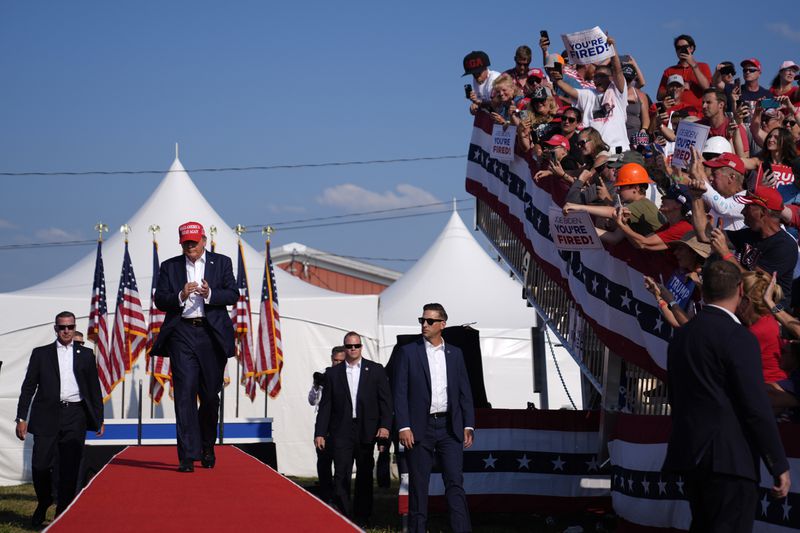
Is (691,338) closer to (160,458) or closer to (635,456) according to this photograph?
(635,456)

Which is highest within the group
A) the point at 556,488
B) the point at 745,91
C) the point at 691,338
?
the point at 745,91

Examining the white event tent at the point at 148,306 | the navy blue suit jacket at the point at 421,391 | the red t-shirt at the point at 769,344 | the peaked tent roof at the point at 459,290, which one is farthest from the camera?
the peaked tent roof at the point at 459,290

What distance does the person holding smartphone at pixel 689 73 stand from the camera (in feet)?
45.5

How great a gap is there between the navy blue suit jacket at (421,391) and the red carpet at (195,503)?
3.74 feet

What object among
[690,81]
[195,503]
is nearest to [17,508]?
[195,503]

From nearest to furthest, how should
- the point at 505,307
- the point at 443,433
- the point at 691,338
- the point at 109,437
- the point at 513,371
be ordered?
1. the point at 691,338
2. the point at 443,433
3. the point at 109,437
4. the point at 513,371
5. the point at 505,307

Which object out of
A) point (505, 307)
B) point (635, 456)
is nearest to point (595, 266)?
point (635, 456)

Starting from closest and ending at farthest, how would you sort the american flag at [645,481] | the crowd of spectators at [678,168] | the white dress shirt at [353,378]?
the crowd of spectators at [678,168]
the american flag at [645,481]
the white dress shirt at [353,378]

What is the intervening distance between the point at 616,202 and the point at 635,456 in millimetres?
2069

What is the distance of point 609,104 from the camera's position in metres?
12.9

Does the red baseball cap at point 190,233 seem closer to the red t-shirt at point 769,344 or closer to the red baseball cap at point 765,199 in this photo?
the red baseball cap at point 765,199

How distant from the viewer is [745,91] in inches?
520

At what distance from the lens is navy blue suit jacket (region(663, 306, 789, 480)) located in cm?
518

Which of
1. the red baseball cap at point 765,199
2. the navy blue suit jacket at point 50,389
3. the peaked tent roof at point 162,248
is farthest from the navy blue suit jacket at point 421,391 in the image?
the peaked tent roof at point 162,248
